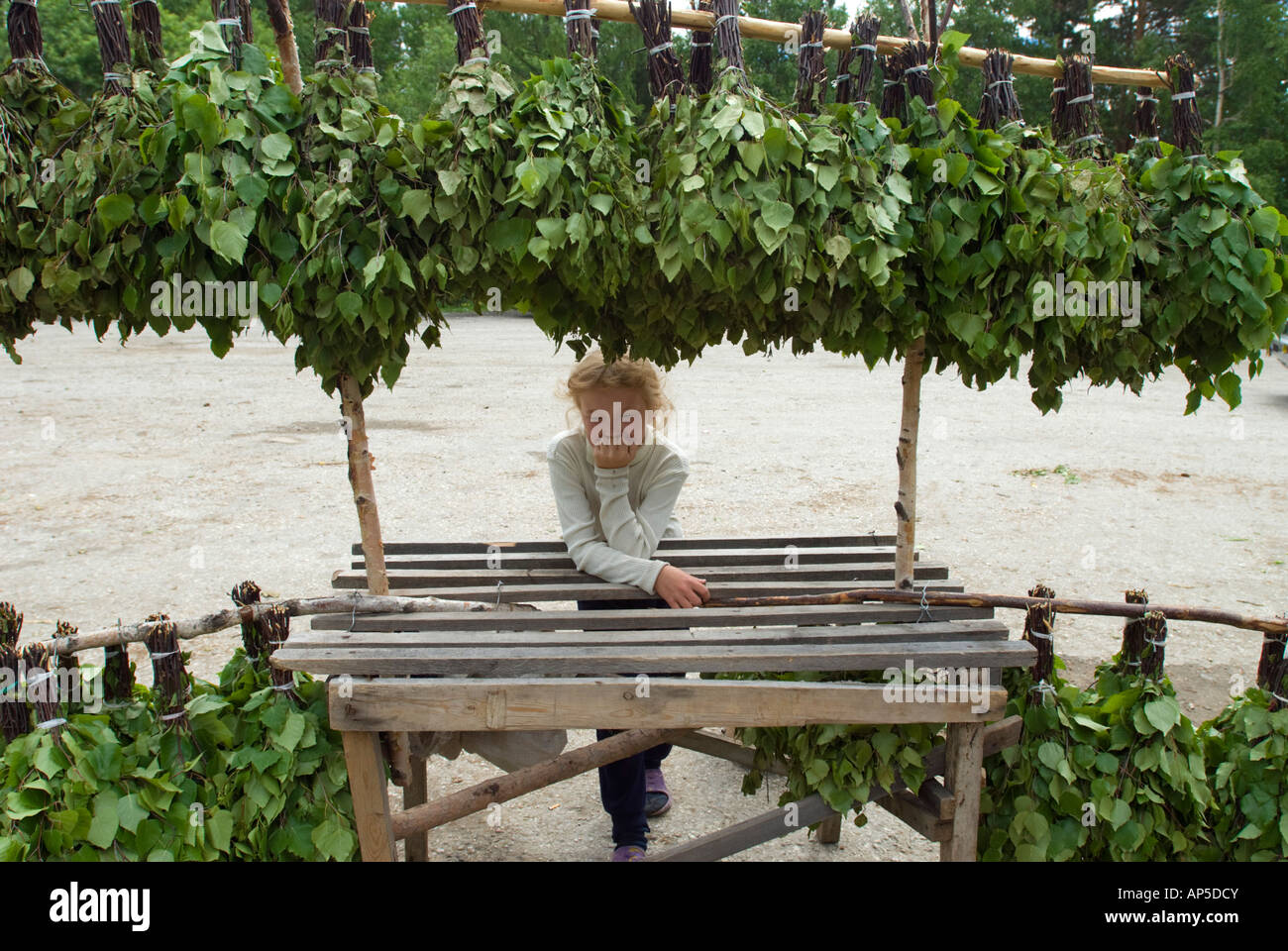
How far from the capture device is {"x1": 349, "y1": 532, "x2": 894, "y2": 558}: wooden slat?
3.52 meters

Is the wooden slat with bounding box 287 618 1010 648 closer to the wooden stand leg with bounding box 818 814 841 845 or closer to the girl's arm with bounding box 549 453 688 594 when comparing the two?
the girl's arm with bounding box 549 453 688 594

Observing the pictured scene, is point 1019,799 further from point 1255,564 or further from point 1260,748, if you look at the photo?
point 1255,564

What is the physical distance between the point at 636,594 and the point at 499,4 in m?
1.79

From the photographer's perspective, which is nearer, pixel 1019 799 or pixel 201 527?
pixel 1019 799

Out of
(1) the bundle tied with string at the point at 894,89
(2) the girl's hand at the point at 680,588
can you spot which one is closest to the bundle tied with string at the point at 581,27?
(1) the bundle tied with string at the point at 894,89

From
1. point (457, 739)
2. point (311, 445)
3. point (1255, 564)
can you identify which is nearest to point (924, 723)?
point (457, 739)

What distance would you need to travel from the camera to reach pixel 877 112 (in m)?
2.69

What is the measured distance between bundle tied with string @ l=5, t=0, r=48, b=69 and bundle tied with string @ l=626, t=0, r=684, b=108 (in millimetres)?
1495

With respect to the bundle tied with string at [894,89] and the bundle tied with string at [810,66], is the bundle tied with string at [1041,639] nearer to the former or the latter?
the bundle tied with string at [894,89]

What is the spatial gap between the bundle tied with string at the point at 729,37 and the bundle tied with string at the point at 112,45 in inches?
58.6

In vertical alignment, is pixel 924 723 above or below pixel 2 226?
below

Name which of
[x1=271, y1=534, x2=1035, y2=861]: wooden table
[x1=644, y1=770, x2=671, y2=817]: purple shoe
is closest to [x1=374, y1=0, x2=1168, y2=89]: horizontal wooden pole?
[x1=271, y1=534, x2=1035, y2=861]: wooden table

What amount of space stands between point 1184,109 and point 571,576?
232 cm

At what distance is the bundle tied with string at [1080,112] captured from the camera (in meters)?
2.78
